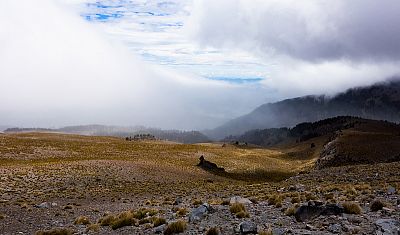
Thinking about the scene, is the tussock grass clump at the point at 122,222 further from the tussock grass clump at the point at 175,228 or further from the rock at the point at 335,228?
the rock at the point at 335,228

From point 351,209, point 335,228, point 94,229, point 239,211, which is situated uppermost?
point 351,209

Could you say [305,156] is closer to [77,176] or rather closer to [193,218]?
[77,176]

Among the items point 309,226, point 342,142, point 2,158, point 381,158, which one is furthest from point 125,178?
point 342,142

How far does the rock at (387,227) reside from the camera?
1524cm

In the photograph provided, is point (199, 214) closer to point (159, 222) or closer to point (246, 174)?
point (159, 222)

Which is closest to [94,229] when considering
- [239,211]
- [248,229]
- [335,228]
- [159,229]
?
[159,229]

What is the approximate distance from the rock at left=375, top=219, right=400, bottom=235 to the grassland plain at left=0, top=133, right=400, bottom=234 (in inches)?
14.6

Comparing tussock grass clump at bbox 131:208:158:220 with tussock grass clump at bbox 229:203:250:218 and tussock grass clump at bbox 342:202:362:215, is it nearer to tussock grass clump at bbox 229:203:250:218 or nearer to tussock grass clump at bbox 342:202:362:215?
tussock grass clump at bbox 229:203:250:218

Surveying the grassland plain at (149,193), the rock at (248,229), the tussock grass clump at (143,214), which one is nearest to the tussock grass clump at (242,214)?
the grassland plain at (149,193)

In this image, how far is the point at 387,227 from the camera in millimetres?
15695

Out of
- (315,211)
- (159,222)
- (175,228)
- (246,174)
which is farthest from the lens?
(246,174)

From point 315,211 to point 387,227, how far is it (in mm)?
3113

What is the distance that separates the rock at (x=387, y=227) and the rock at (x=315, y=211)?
6.20 ft

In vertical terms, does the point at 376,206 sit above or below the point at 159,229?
above
